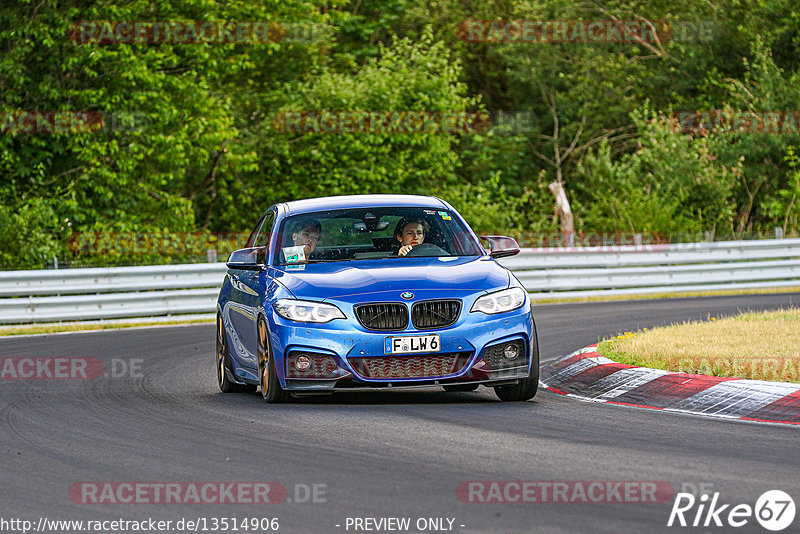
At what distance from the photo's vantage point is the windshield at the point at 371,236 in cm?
1127

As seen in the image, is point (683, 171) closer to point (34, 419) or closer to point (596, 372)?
point (596, 372)

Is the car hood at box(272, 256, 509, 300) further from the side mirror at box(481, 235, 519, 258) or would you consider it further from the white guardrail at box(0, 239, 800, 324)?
the white guardrail at box(0, 239, 800, 324)

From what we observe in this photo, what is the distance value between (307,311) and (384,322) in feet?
1.88

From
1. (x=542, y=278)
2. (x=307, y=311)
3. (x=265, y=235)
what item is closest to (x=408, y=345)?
(x=307, y=311)

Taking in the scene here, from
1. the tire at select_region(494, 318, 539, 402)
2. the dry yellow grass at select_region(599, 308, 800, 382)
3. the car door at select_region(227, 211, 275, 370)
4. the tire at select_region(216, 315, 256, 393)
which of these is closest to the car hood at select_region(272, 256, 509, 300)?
the car door at select_region(227, 211, 275, 370)

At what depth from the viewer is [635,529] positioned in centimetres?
577

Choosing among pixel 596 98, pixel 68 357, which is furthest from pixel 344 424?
pixel 596 98

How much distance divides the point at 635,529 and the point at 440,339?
168 inches

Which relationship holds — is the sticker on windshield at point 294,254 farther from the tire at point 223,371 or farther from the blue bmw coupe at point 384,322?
the tire at point 223,371

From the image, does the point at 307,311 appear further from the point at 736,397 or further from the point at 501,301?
the point at 736,397

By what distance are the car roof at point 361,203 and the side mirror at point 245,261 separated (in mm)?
538

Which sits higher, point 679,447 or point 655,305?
point 679,447

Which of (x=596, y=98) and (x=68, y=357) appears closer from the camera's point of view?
(x=68, y=357)

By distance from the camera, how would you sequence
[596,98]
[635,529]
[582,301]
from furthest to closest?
1. [596,98]
2. [582,301]
3. [635,529]
